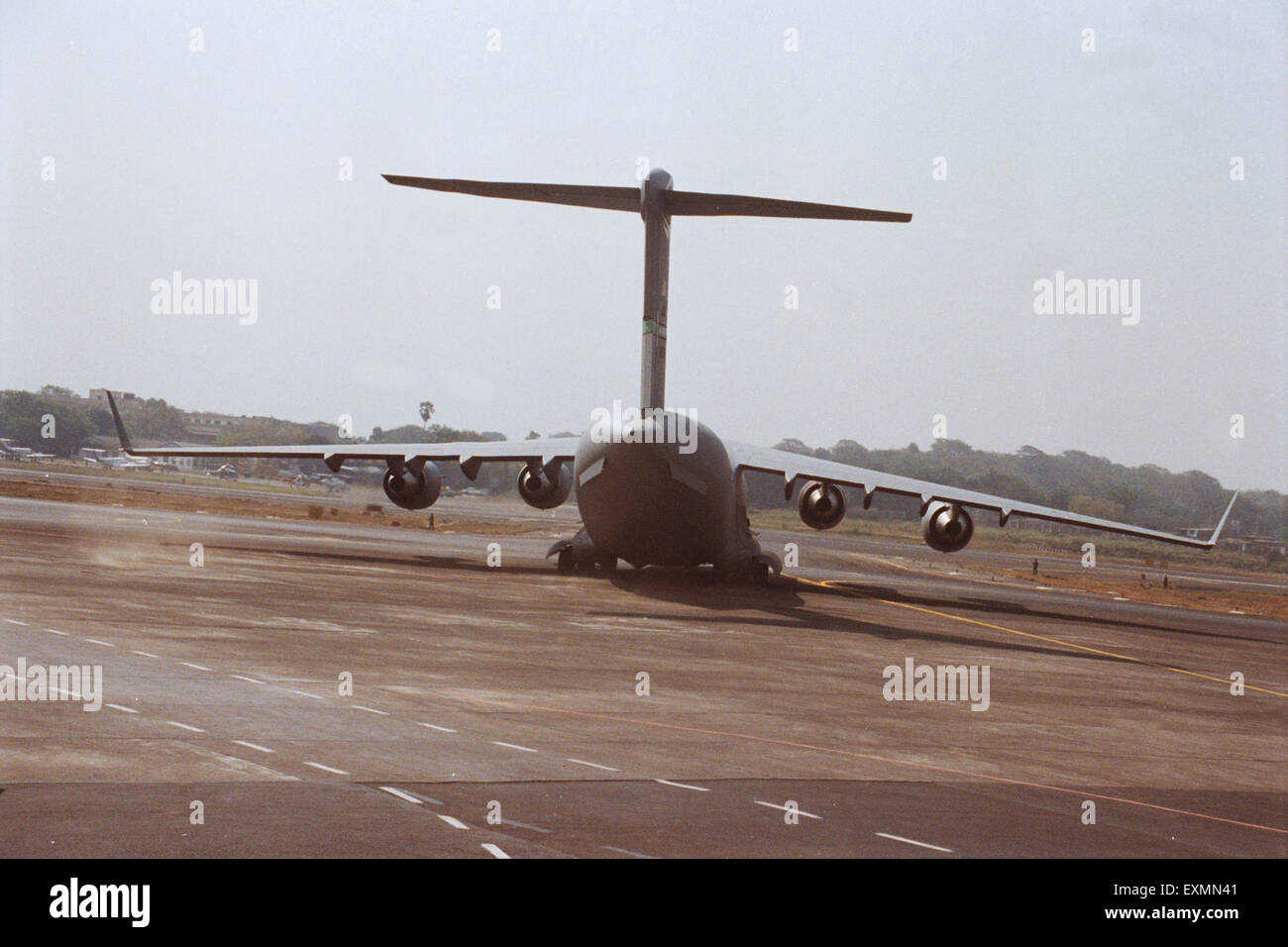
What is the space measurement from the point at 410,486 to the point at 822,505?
472 inches

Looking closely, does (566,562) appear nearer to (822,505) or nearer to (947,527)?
(822,505)

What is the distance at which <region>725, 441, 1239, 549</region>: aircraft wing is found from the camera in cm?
3341

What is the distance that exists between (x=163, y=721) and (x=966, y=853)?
303 inches

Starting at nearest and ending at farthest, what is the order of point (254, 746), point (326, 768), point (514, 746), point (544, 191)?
point (326, 768) → point (254, 746) → point (514, 746) → point (544, 191)

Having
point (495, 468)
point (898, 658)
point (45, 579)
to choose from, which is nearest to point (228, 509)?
point (495, 468)

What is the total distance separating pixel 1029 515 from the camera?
112 feet

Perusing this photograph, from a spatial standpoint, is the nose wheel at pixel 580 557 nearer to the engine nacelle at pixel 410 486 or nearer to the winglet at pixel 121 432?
the engine nacelle at pixel 410 486

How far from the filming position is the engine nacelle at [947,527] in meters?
34.1

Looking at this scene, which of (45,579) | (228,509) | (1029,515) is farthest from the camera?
(228,509)

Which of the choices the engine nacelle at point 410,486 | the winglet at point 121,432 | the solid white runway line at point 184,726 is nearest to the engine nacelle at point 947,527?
the engine nacelle at point 410,486

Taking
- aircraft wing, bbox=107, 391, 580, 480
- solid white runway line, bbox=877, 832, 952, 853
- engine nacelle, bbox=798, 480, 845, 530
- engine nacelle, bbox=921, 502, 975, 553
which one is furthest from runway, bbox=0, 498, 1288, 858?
aircraft wing, bbox=107, 391, 580, 480

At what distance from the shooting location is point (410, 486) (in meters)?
37.0

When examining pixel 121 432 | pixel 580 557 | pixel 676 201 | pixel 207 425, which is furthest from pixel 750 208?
pixel 207 425
